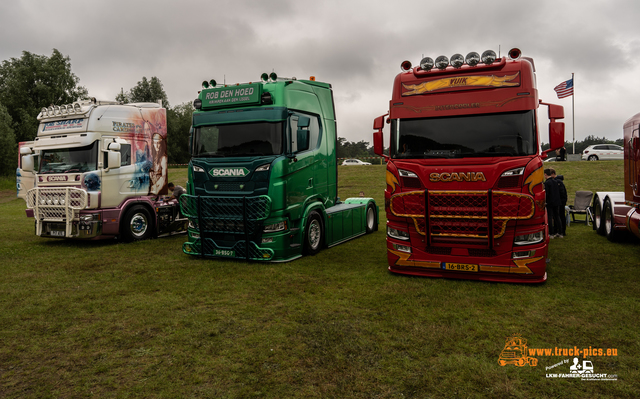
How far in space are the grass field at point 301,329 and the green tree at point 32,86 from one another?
1825 inches

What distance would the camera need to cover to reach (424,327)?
5.12 meters

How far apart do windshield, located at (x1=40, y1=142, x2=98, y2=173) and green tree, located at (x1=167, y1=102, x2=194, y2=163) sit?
45.3m

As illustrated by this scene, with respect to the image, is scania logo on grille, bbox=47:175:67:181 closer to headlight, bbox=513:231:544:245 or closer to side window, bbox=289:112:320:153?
side window, bbox=289:112:320:153

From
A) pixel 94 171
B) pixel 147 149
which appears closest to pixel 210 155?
pixel 94 171

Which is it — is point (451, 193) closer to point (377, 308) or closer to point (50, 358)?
point (377, 308)

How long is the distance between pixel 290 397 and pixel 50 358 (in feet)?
8.76

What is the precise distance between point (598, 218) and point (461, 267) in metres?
7.60

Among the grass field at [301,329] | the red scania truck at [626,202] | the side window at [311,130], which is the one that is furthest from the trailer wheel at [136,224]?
the red scania truck at [626,202]

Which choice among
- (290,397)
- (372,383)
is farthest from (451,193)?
(290,397)

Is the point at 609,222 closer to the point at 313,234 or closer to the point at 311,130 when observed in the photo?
the point at 313,234

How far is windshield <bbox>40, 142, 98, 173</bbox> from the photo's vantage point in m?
11.0

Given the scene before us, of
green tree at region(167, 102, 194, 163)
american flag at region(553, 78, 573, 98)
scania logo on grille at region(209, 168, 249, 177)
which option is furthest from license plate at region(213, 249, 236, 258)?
green tree at region(167, 102, 194, 163)

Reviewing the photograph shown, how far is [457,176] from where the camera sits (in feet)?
22.2

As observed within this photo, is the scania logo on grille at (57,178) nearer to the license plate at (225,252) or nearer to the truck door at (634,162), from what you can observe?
the license plate at (225,252)
